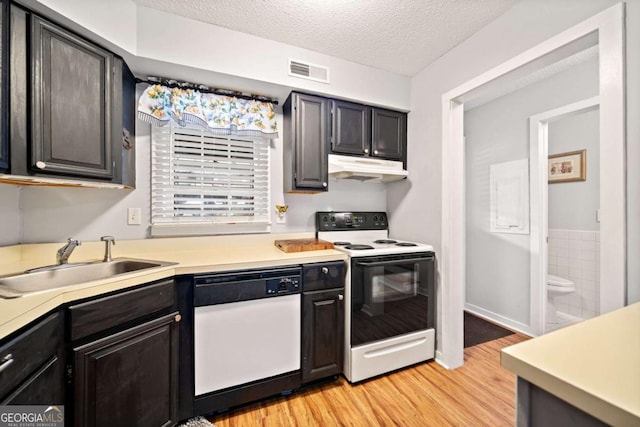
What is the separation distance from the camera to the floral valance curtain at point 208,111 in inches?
68.5

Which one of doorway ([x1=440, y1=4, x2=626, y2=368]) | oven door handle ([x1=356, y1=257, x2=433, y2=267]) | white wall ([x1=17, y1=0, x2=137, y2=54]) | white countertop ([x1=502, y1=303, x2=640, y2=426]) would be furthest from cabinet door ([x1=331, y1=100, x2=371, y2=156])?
white countertop ([x1=502, y1=303, x2=640, y2=426])

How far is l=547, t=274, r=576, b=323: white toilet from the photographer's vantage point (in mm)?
2447

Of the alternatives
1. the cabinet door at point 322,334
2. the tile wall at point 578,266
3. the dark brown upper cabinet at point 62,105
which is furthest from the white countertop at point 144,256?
the tile wall at point 578,266

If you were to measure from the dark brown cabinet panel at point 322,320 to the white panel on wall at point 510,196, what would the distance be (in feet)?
6.91

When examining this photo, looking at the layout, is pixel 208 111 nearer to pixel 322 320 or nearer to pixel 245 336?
pixel 245 336

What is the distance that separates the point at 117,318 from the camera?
114 cm

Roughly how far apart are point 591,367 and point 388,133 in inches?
83.7

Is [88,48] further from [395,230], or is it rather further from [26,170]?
[395,230]

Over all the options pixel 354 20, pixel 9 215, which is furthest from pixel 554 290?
pixel 9 215

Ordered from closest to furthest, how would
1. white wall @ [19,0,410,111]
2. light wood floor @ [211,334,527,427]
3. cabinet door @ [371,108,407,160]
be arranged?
white wall @ [19,0,410,111] < light wood floor @ [211,334,527,427] < cabinet door @ [371,108,407,160]

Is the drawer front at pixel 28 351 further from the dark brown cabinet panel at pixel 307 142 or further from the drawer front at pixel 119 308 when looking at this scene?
the dark brown cabinet panel at pixel 307 142

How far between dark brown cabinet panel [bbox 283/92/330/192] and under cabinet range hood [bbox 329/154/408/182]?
4.0 inches

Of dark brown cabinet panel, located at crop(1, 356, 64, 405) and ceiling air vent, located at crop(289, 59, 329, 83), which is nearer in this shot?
dark brown cabinet panel, located at crop(1, 356, 64, 405)

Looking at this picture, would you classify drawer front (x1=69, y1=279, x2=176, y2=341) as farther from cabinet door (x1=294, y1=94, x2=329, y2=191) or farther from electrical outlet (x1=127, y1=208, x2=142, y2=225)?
cabinet door (x1=294, y1=94, x2=329, y2=191)
